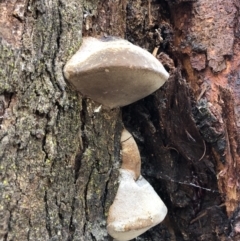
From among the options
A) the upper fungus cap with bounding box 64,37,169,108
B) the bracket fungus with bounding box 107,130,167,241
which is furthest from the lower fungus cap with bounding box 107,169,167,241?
the upper fungus cap with bounding box 64,37,169,108

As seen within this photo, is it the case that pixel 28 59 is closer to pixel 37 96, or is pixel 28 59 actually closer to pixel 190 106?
pixel 37 96

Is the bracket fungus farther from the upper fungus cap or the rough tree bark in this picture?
the upper fungus cap

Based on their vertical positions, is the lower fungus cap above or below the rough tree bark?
below

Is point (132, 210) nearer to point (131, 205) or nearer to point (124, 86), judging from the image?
point (131, 205)

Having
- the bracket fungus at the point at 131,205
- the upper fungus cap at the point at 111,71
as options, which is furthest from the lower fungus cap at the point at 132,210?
the upper fungus cap at the point at 111,71

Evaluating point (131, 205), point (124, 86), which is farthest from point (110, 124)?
point (131, 205)

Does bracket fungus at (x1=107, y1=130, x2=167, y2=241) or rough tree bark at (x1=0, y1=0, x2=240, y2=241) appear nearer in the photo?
rough tree bark at (x1=0, y1=0, x2=240, y2=241)

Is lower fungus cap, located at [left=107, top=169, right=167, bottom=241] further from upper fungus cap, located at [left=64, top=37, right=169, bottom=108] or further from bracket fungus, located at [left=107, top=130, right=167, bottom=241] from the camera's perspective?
upper fungus cap, located at [left=64, top=37, right=169, bottom=108]

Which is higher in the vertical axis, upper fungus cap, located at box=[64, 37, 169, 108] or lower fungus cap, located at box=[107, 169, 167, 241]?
upper fungus cap, located at box=[64, 37, 169, 108]
